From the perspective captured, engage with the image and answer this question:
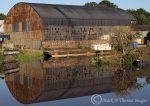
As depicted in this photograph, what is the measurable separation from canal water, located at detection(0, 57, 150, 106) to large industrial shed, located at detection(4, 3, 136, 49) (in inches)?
743

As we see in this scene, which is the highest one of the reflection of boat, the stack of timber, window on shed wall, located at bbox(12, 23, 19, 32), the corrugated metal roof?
the corrugated metal roof

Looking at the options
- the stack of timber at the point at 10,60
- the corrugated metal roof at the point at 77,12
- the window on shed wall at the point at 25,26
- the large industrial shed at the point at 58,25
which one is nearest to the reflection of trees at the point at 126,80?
the stack of timber at the point at 10,60

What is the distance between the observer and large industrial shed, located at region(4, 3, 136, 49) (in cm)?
5285

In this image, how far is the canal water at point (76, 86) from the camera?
765 inches

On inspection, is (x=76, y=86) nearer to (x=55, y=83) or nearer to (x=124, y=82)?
(x=55, y=83)

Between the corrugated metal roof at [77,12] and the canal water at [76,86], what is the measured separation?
21.3 metres

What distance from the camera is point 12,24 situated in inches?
2324

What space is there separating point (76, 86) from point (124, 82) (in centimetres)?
318

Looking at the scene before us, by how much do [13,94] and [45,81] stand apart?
497cm

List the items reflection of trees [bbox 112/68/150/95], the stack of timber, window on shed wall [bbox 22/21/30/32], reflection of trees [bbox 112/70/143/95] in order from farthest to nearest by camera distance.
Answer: window on shed wall [bbox 22/21/30/32] → the stack of timber → reflection of trees [bbox 112/68/150/95] → reflection of trees [bbox 112/70/143/95]

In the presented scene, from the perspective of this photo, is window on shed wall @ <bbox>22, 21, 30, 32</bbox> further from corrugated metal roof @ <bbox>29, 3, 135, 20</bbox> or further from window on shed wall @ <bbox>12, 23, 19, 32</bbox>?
corrugated metal roof @ <bbox>29, 3, 135, 20</bbox>

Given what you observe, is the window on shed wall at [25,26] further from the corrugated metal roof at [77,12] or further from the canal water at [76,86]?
the canal water at [76,86]

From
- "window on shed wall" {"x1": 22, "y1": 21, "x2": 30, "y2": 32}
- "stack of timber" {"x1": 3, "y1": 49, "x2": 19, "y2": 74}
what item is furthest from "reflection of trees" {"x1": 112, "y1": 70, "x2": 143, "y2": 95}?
"window on shed wall" {"x1": 22, "y1": 21, "x2": 30, "y2": 32}

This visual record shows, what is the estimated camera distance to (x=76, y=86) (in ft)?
80.0
